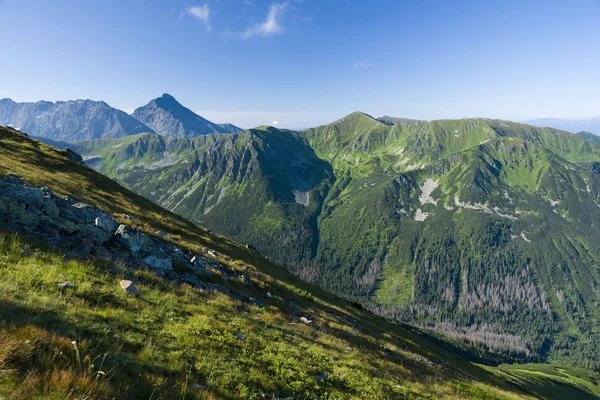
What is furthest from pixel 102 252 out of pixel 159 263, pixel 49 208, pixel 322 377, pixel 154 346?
pixel 322 377

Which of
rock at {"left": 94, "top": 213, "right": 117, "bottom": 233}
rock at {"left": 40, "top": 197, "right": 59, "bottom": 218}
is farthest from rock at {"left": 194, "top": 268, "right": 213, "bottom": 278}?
rock at {"left": 40, "top": 197, "right": 59, "bottom": 218}

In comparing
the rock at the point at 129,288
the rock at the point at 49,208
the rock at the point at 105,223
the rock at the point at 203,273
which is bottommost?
the rock at the point at 203,273

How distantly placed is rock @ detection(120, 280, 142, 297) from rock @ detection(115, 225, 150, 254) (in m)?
7.14

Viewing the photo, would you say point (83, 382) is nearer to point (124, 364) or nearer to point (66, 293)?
point (124, 364)

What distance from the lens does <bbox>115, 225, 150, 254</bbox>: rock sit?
1973 cm

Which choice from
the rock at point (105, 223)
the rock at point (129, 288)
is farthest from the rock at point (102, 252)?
the rock at point (129, 288)

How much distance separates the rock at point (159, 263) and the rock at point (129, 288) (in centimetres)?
573

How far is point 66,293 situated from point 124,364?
5.23m

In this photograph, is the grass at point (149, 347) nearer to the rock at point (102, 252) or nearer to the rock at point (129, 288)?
the rock at point (129, 288)

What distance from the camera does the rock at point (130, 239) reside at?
64.7 ft

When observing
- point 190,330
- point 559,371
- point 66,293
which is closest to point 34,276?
point 66,293

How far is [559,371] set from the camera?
7067 inches

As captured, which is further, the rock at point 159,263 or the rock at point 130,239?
the rock at point 130,239

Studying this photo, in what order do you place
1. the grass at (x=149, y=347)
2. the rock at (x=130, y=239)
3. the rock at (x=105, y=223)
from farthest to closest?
the rock at (x=130, y=239), the rock at (x=105, y=223), the grass at (x=149, y=347)
